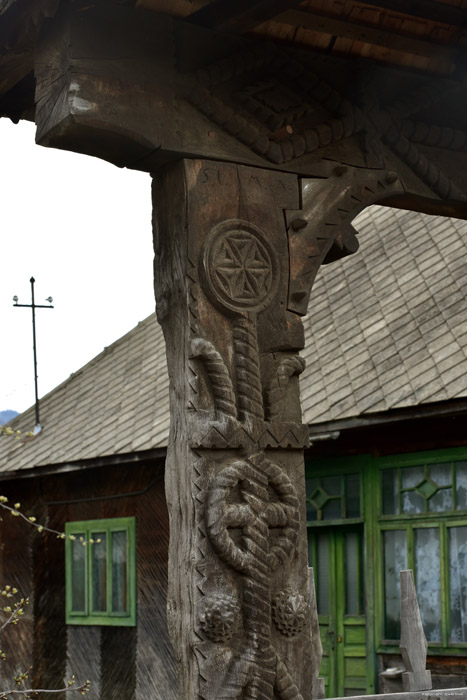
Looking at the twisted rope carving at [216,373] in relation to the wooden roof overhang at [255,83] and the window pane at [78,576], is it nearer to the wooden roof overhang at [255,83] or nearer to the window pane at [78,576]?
the wooden roof overhang at [255,83]

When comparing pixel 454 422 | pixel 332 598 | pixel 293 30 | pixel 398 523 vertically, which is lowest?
pixel 332 598

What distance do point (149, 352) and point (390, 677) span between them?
19.8 feet

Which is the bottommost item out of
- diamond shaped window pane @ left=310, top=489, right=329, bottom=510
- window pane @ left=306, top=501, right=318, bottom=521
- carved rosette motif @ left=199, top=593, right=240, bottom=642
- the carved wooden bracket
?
carved rosette motif @ left=199, top=593, right=240, bottom=642

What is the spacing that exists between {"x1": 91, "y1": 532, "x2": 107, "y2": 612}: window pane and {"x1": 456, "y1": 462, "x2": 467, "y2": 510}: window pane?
4.54m

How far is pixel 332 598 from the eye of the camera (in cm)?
946

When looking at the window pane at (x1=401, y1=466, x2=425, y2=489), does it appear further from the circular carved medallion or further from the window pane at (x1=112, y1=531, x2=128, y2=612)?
the circular carved medallion

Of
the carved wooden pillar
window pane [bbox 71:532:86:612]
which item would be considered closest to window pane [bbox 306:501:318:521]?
window pane [bbox 71:532:86:612]

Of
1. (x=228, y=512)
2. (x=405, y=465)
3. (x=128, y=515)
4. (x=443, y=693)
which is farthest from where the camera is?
(x=128, y=515)

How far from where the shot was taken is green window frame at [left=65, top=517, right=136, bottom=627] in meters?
11.3

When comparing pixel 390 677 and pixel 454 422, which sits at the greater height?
pixel 454 422

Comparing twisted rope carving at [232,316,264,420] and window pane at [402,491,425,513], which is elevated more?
twisted rope carving at [232,316,264,420]

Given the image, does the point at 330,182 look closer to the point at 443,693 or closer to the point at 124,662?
the point at 443,693

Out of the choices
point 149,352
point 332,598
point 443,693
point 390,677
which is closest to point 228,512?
point 443,693

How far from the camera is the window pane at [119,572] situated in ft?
37.7
